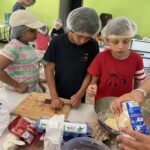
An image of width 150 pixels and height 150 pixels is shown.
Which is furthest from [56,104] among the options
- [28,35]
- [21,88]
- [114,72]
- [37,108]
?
[28,35]

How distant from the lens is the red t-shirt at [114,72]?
138 centimetres

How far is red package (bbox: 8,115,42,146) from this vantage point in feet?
3.02

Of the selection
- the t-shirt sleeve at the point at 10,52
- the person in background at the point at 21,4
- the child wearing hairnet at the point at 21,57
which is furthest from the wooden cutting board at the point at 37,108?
the person in background at the point at 21,4

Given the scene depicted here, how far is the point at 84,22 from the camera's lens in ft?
4.42

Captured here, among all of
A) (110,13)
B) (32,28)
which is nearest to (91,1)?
(110,13)

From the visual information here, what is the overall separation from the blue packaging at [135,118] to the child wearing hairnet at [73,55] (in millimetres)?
578

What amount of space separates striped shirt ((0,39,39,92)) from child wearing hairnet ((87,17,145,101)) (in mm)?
369

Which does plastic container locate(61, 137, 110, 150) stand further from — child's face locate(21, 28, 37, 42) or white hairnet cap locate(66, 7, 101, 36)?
child's face locate(21, 28, 37, 42)

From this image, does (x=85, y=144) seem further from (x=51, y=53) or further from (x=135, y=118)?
(x=51, y=53)

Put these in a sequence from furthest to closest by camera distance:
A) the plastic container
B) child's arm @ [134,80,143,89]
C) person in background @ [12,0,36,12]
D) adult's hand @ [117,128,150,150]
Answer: person in background @ [12,0,36,12], child's arm @ [134,80,143,89], the plastic container, adult's hand @ [117,128,150,150]

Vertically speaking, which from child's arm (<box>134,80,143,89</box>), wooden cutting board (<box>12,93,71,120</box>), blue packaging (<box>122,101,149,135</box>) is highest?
blue packaging (<box>122,101,149,135</box>)

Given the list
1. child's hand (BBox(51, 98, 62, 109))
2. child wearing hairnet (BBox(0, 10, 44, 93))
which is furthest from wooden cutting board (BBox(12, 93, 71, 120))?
child wearing hairnet (BBox(0, 10, 44, 93))

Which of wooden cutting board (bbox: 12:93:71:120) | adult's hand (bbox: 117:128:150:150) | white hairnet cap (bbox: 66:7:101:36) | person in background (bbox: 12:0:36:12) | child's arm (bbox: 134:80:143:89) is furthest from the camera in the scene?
person in background (bbox: 12:0:36:12)

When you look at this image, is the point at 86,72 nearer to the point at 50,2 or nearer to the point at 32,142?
the point at 32,142
